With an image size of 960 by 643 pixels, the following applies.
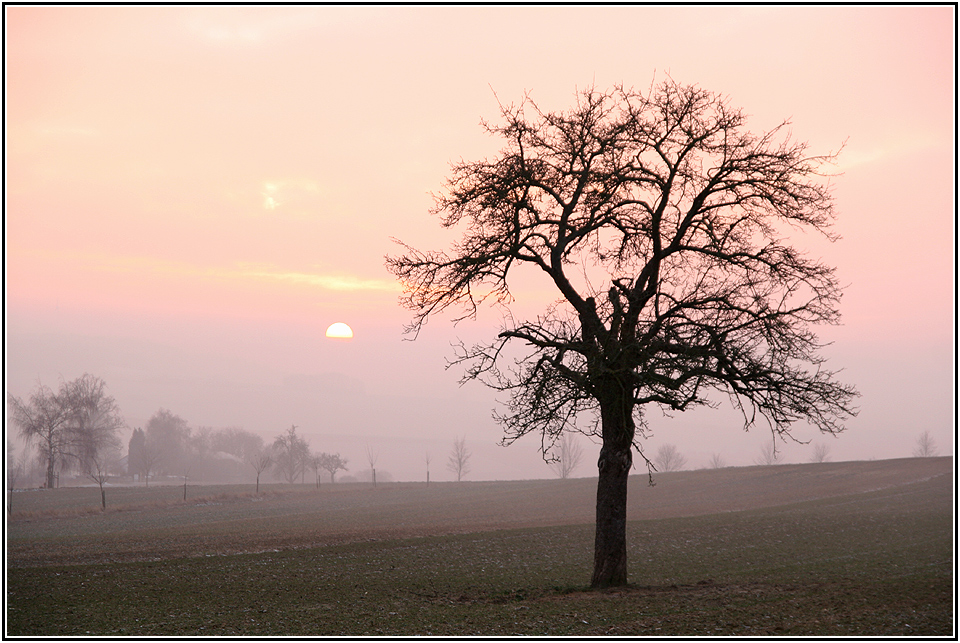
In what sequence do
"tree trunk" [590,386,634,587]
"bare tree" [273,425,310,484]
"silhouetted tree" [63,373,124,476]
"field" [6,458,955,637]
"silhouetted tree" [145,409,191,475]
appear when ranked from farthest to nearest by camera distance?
"silhouetted tree" [145,409,191,475] < "bare tree" [273,425,310,484] < "silhouetted tree" [63,373,124,476] < "tree trunk" [590,386,634,587] < "field" [6,458,955,637]

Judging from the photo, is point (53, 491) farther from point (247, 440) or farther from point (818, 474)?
point (247, 440)

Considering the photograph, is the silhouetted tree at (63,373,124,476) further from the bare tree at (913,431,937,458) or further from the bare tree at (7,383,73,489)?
the bare tree at (913,431,937,458)

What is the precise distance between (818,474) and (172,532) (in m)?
63.0

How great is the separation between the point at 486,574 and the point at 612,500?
632 centimetres

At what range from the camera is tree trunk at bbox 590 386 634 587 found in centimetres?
1684

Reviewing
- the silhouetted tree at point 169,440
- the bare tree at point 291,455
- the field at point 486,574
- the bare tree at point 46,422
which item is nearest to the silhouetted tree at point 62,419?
the bare tree at point 46,422

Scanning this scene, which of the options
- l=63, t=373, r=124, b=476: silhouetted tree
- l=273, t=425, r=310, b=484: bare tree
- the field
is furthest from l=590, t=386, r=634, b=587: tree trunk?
l=273, t=425, r=310, b=484: bare tree

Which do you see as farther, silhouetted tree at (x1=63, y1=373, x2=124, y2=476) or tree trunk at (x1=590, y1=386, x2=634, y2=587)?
silhouetted tree at (x1=63, y1=373, x2=124, y2=476)

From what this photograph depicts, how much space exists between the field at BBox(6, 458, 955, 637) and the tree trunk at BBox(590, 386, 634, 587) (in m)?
0.65

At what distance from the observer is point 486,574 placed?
70.0ft

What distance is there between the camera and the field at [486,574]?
13.3 meters

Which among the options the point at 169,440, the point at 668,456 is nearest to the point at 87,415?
the point at 169,440

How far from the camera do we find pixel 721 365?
53.4ft

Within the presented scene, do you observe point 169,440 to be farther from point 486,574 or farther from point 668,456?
point 486,574
